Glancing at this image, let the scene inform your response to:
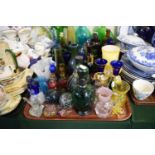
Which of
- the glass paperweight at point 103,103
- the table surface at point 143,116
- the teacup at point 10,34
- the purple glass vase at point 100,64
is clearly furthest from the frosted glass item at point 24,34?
the table surface at point 143,116

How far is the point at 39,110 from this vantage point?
2.66 ft

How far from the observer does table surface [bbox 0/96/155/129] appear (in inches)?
30.8

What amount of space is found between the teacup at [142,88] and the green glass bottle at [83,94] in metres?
0.19

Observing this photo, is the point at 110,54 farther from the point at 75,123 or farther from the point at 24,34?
the point at 24,34

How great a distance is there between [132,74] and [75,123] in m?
0.33

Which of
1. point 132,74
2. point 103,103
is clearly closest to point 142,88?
point 132,74

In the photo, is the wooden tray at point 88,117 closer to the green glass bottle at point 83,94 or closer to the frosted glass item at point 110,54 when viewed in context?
the green glass bottle at point 83,94

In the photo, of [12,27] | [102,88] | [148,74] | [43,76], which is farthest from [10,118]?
[148,74]

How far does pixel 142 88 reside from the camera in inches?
33.0

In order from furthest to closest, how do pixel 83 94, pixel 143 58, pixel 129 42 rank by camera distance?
pixel 129 42, pixel 143 58, pixel 83 94

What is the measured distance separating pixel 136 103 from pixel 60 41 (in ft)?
1.62

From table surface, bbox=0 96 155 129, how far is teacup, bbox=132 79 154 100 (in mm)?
65

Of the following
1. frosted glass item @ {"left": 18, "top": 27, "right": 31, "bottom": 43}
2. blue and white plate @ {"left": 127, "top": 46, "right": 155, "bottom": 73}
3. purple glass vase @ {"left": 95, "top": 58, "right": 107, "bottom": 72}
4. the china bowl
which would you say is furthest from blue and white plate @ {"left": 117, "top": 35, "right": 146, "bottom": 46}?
frosted glass item @ {"left": 18, "top": 27, "right": 31, "bottom": 43}

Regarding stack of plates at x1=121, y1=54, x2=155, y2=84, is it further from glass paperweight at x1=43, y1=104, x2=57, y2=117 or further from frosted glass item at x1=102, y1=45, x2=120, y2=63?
glass paperweight at x1=43, y1=104, x2=57, y2=117
